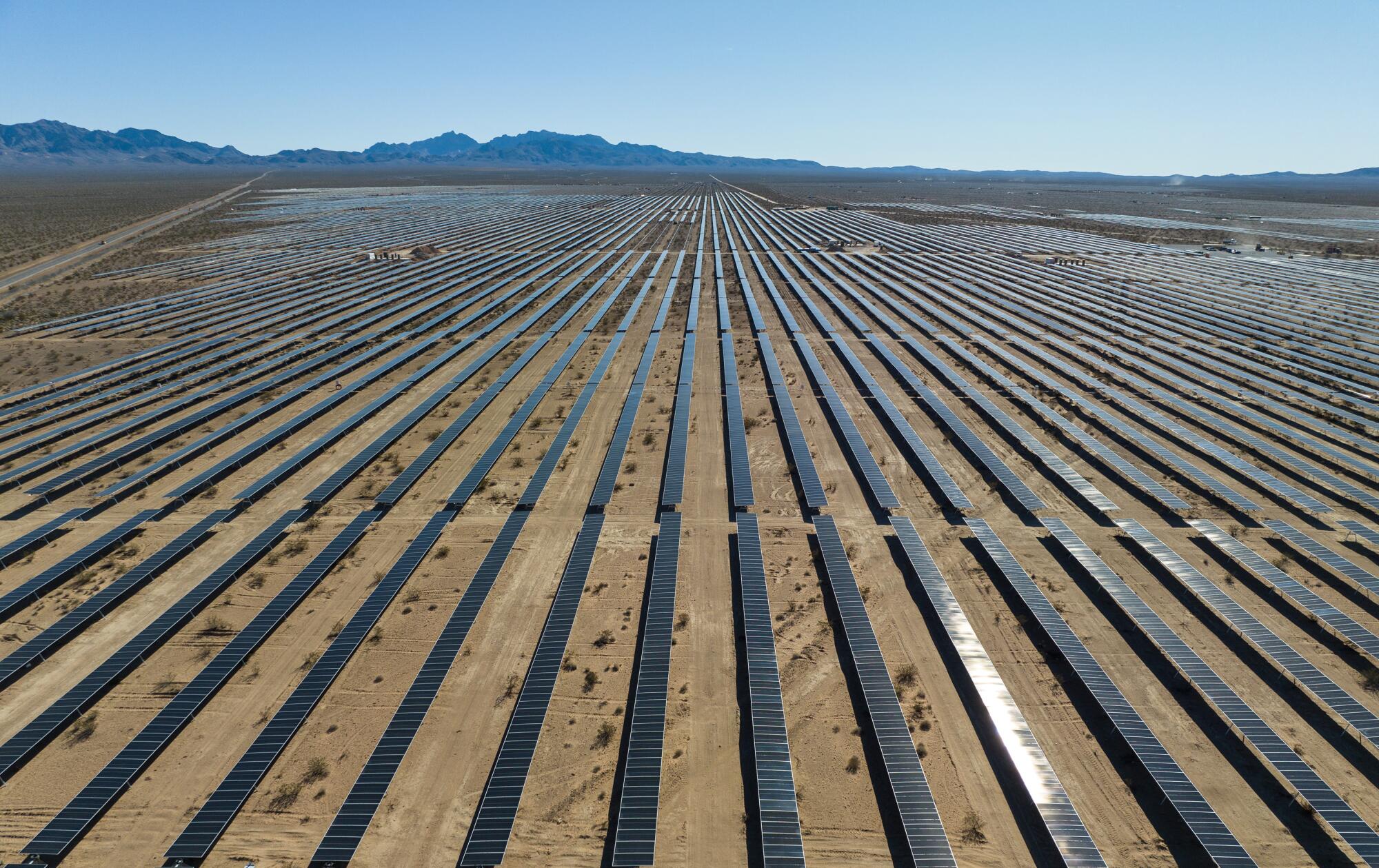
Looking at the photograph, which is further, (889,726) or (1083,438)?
(1083,438)

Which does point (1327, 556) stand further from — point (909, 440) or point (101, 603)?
point (101, 603)

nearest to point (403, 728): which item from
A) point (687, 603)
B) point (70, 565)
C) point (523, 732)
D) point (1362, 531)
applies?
point (523, 732)

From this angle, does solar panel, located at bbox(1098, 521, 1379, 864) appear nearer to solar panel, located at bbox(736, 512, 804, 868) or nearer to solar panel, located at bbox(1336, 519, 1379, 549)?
solar panel, located at bbox(736, 512, 804, 868)

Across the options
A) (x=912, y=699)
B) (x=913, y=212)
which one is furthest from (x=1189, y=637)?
(x=913, y=212)

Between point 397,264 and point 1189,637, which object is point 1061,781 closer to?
point 1189,637

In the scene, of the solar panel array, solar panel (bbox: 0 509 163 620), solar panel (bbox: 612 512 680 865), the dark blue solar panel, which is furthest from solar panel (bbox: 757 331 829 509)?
solar panel (bbox: 0 509 163 620)

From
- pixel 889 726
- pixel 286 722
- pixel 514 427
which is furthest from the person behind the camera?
pixel 514 427
